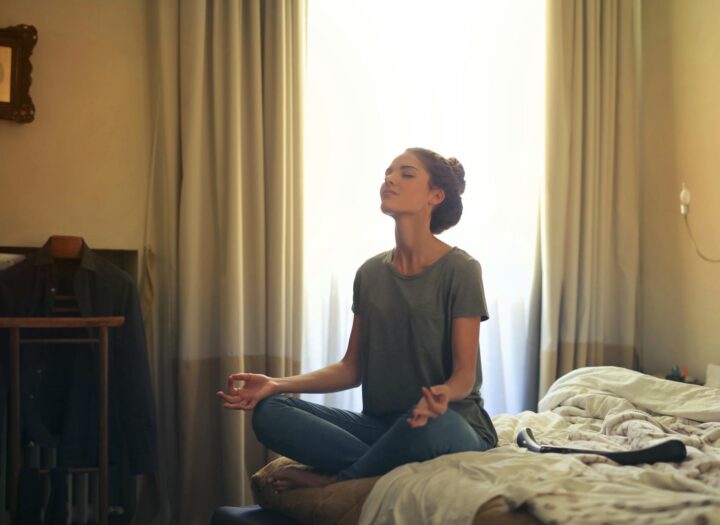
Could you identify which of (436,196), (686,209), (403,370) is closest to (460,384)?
(403,370)

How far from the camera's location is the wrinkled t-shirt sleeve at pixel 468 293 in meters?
1.81

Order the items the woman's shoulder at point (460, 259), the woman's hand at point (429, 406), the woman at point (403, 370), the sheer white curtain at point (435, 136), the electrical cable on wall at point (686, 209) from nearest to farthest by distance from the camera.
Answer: the woman's hand at point (429, 406) < the woman at point (403, 370) < the woman's shoulder at point (460, 259) < the sheer white curtain at point (435, 136) < the electrical cable on wall at point (686, 209)

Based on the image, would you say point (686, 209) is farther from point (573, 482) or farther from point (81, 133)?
point (81, 133)

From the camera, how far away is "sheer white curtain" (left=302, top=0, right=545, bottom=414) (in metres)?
3.11

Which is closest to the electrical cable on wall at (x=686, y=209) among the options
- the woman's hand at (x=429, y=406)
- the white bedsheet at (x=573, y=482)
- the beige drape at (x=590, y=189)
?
the beige drape at (x=590, y=189)

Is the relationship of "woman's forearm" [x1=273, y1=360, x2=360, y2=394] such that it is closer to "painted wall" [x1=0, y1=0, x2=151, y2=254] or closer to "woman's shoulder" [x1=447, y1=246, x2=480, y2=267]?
"woman's shoulder" [x1=447, y1=246, x2=480, y2=267]

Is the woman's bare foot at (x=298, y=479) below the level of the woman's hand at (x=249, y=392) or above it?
below

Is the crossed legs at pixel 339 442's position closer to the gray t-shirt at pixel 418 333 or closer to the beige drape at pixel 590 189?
the gray t-shirt at pixel 418 333

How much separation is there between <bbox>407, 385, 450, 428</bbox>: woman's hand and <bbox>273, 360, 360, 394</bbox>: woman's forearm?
1.47 ft

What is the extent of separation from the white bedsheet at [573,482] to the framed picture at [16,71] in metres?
1.89

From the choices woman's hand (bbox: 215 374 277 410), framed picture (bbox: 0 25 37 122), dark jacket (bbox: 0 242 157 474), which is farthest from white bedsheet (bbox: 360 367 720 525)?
framed picture (bbox: 0 25 37 122)

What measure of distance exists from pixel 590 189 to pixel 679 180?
407 millimetres

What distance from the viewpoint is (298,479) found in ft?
5.61

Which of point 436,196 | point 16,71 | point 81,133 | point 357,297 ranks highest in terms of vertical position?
point 16,71
